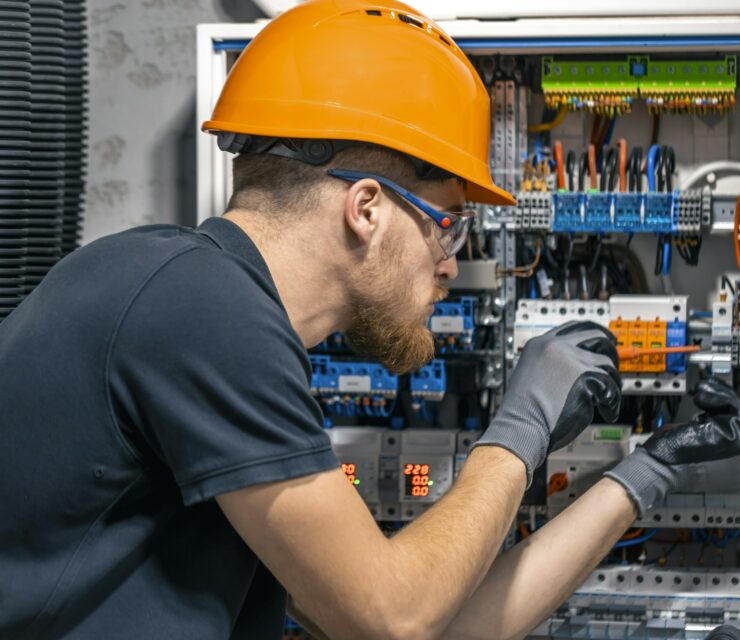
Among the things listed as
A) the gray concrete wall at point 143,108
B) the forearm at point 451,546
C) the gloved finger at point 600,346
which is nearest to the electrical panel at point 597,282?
the gloved finger at point 600,346

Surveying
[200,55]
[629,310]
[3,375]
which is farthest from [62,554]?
[629,310]

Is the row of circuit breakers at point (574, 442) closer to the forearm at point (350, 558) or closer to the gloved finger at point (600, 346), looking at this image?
the gloved finger at point (600, 346)

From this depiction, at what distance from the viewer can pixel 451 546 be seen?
1.27 meters

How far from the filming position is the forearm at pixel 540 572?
1728mm

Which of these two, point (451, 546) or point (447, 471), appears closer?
point (451, 546)

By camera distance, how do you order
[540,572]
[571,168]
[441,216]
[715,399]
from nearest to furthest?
[441,216] → [540,572] → [715,399] → [571,168]

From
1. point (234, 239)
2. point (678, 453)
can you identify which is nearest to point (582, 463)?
point (678, 453)

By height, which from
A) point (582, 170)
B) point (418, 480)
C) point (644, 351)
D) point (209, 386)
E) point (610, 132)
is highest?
point (610, 132)

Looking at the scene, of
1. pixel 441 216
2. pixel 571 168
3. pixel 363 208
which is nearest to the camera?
pixel 363 208

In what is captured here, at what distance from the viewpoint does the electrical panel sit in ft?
7.93

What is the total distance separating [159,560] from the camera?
121 cm

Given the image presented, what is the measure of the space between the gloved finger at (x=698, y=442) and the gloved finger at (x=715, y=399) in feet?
0.06

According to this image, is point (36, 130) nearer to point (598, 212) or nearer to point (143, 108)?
point (143, 108)

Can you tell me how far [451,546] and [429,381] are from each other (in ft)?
4.14
